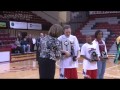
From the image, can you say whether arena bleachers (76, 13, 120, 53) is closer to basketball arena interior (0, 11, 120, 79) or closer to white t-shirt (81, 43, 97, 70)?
basketball arena interior (0, 11, 120, 79)

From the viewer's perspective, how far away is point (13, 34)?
60.3 feet

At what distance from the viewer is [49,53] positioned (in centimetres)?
385

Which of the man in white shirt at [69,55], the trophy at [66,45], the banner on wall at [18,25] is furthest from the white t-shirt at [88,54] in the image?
the banner on wall at [18,25]

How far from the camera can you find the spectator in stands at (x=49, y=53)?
3758 millimetres

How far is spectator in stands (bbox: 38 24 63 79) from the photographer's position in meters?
3.76

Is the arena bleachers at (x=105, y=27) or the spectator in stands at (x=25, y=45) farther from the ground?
the arena bleachers at (x=105, y=27)

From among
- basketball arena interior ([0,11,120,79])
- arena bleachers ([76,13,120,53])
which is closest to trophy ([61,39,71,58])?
basketball arena interior ([0,11,120,79])

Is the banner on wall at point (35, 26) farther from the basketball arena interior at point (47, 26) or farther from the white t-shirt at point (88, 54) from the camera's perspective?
the white t-shirt at point (88, 54)
